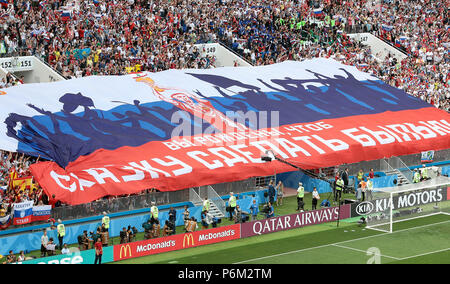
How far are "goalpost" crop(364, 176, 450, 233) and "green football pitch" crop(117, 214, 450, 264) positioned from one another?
1.99 feet

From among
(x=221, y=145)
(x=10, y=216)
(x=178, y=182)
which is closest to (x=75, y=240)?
Answer: (x=10, y=216)

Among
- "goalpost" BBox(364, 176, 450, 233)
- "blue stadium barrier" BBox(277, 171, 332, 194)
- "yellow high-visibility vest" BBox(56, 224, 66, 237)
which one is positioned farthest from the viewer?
"blue stadium barrier" BBox(277, 171, 332, 194)

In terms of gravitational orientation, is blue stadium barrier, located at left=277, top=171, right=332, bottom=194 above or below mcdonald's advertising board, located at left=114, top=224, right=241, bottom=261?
above

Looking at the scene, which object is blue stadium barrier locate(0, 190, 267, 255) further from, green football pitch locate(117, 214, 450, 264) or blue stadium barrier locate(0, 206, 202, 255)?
green football pitch locate(117, 214, 450, 264)

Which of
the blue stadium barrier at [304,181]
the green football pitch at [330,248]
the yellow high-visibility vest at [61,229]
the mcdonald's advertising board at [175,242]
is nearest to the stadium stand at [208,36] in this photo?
the yellow high-visibility vest at [61,229]

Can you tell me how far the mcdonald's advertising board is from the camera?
1076 inches

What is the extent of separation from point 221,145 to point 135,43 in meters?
11.8

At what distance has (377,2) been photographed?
216 feet

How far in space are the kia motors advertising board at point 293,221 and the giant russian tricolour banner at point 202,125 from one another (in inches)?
176

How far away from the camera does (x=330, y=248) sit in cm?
2953

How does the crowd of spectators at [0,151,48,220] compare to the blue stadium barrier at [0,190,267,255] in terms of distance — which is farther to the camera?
the crowd of spectators at [0,151,48,220]

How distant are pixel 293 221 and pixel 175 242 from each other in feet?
19.4

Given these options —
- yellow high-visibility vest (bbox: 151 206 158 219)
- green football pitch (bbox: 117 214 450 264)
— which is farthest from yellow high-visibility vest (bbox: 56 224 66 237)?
yellow high-visibility vest (bbox: 151 206 158 219)
